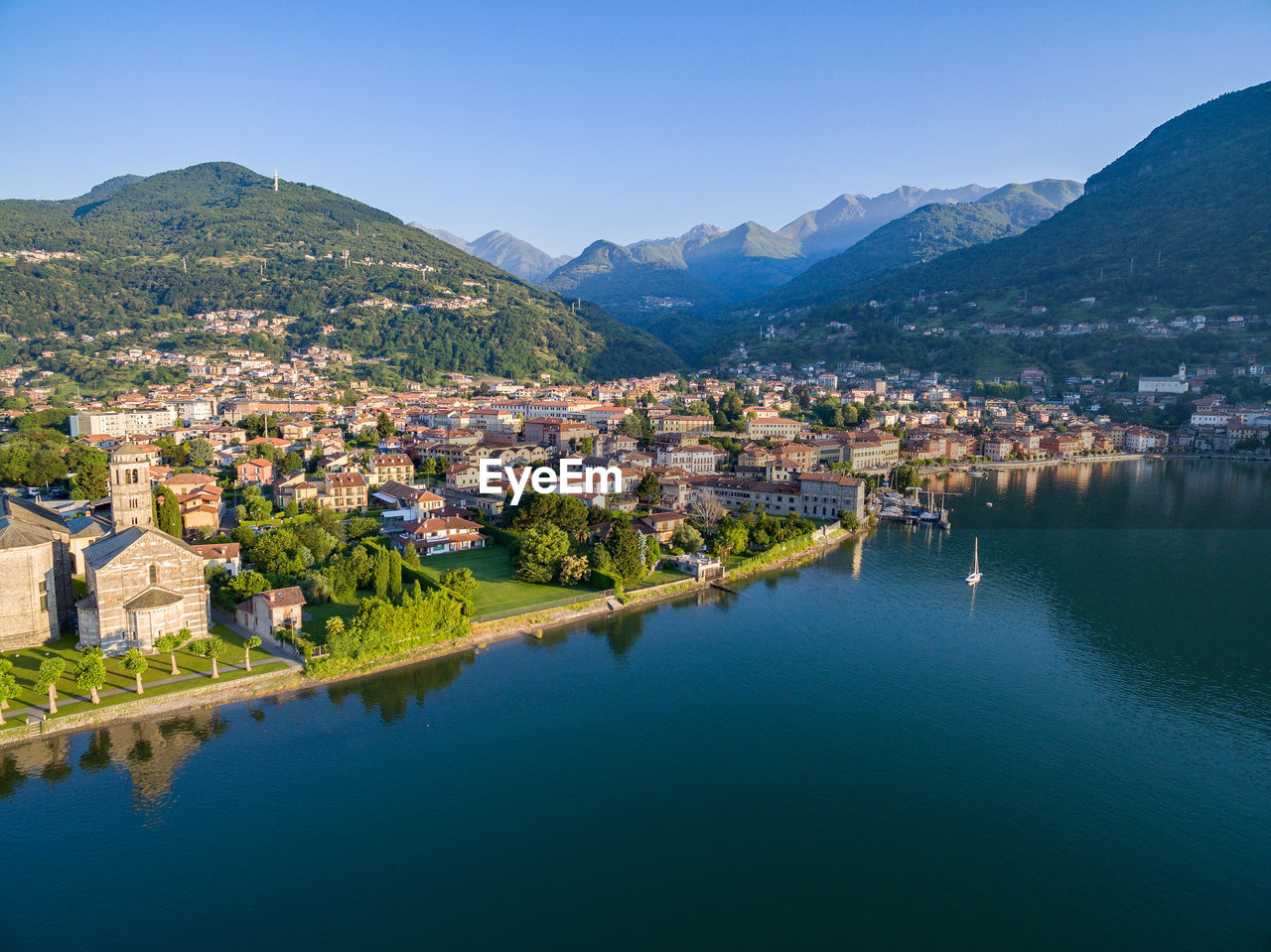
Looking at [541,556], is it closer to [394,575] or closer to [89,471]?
[394,575]

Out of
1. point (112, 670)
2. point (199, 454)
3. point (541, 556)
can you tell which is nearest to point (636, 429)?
point (199, 454)

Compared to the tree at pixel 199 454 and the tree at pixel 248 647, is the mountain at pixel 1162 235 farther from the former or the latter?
the tree at pixel 248 647

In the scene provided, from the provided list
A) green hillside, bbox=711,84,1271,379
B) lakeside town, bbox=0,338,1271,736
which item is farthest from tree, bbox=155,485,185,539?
green hillside, bbox=711,84,1271,379

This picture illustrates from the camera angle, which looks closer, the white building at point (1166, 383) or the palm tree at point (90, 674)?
the palm tree at point (90, 674)

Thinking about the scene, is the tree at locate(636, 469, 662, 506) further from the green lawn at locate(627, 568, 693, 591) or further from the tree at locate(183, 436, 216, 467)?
the tree at locate(183, 436, 216, 467)

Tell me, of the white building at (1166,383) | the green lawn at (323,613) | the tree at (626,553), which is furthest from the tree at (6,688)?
the white building at (1166,383)

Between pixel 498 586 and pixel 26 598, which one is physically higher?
pixel 26 598
